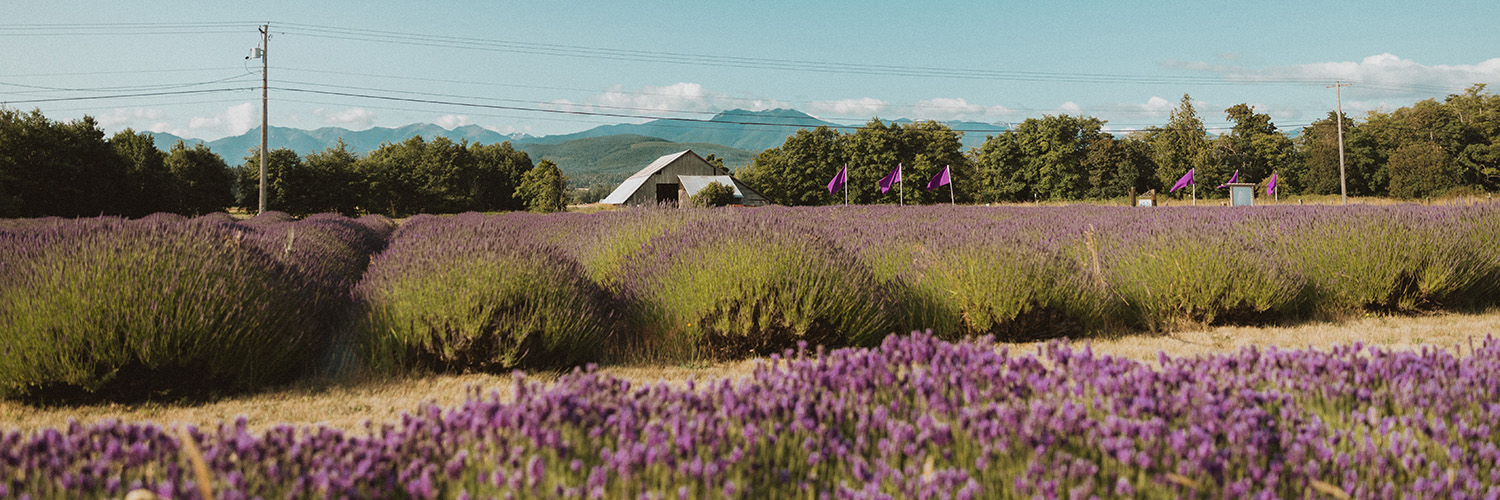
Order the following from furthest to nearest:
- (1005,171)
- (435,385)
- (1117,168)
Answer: (1005,171) → (1117,168) → (435,385)

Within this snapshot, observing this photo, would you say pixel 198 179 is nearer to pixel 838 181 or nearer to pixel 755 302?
pixel 838 181

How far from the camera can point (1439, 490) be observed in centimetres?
162

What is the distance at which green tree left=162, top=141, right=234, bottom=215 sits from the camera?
131 ft

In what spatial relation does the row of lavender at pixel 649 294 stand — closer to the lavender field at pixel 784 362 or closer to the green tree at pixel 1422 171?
the lavender field at pixel 784 362

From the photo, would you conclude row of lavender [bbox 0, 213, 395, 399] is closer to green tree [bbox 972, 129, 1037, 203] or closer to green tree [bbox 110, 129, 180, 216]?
green tree [bbox 110, 129, 180, 216]

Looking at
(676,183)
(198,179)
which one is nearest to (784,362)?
(198,179)

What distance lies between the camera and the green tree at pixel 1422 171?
1822 inches

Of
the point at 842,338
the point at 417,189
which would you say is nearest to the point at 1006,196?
the point at 417,189

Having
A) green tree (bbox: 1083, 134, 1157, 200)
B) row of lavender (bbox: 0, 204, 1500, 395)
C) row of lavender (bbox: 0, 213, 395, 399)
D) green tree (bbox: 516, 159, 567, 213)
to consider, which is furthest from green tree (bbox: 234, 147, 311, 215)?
green tree (bbox: 1083, 134, 1157, 200)

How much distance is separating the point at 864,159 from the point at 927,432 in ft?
193

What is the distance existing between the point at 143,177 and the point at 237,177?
455 inches

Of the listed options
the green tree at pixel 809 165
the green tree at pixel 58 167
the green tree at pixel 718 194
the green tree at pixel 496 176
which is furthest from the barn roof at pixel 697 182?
the green tree at pixel 58 167

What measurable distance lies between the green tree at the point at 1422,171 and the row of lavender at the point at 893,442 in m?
58.5

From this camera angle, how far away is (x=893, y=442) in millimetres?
1780
